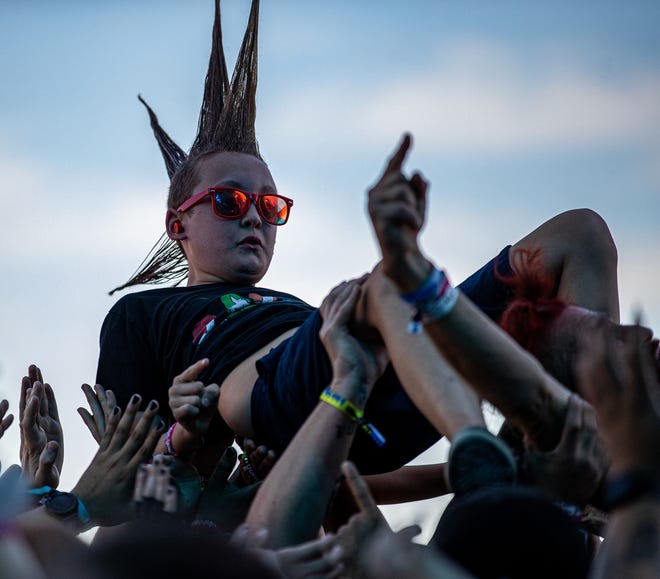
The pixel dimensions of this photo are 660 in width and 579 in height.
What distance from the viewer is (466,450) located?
2.31 m

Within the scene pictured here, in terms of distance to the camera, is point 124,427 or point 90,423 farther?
point 90,423

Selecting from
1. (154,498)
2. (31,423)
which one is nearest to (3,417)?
(31,423)

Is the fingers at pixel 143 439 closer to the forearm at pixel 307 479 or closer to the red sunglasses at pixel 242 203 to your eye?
the forearm at pixel 307 479

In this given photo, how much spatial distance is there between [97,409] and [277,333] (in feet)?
2.42

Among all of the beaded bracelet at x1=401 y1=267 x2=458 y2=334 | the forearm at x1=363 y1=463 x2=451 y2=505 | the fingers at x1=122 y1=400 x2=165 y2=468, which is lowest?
the forearm at x1=363 y1=463 x2=451 y2=505

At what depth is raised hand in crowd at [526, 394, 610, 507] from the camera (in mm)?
2498

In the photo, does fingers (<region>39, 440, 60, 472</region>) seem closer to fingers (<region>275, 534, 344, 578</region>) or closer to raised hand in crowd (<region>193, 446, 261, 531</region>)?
raised hand in crowd (<region>193, 446, 261, 531</region>)

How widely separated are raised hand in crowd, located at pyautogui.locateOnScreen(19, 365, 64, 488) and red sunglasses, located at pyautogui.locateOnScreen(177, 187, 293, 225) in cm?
104

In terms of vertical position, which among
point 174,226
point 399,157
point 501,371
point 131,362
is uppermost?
point 174,226

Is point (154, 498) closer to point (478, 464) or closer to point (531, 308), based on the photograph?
point (478, 464)

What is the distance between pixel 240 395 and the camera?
3.59m

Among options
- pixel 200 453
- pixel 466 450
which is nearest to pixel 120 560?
pixel 466 450

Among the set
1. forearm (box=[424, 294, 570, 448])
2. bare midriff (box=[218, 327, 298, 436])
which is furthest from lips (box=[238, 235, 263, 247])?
forearm (box=[424, 294, 570, 448])

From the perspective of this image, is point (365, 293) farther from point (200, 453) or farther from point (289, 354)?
point (200, 453)
